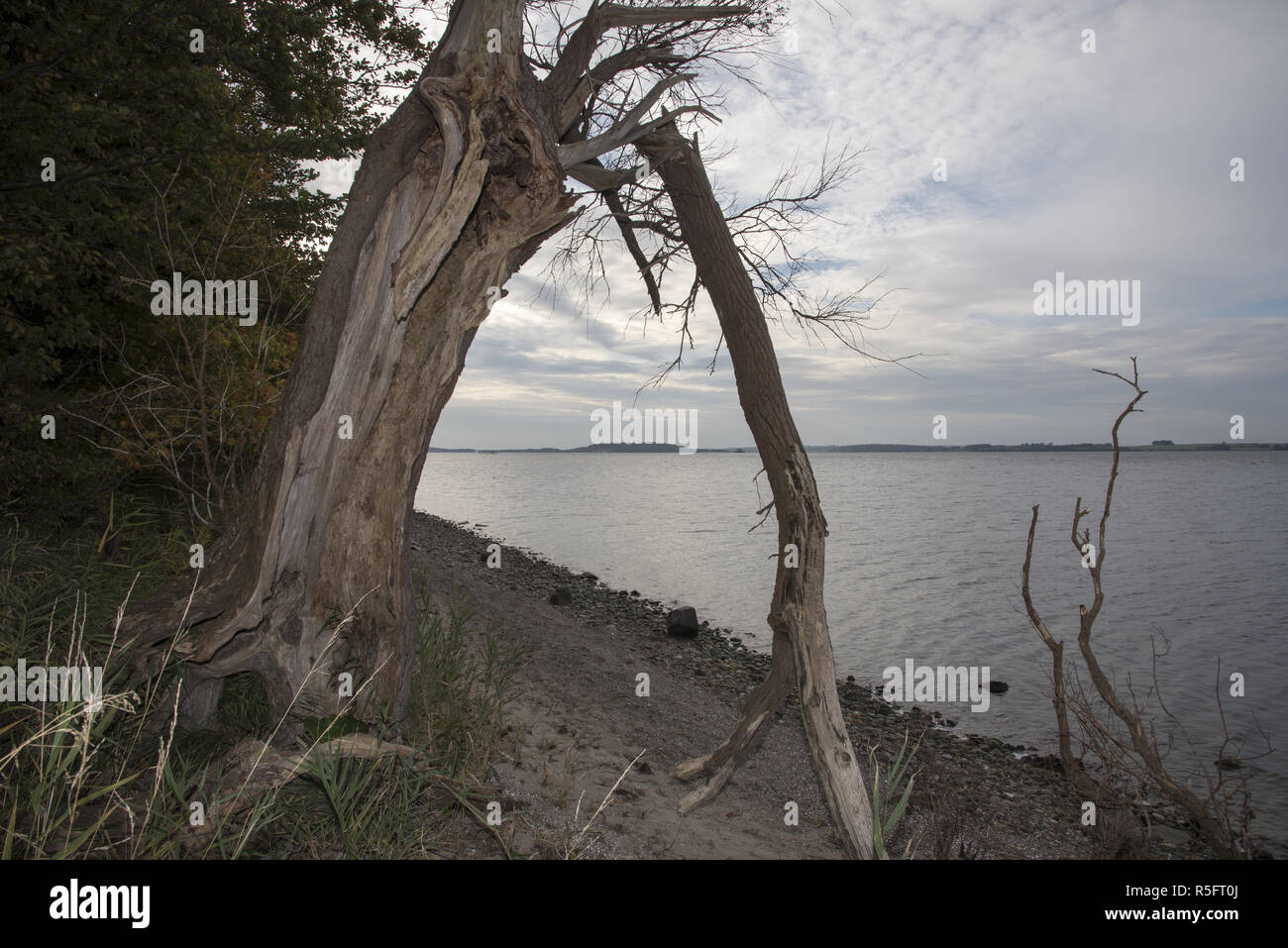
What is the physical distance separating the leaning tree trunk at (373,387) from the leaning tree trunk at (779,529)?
213 centimetres

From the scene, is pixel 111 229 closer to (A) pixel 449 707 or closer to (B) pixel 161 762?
(A) pixel 449 707

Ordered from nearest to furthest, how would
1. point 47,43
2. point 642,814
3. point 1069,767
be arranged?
1. point 642,814
2. point 47,43
3. point 1069,767

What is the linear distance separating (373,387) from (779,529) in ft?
10.2

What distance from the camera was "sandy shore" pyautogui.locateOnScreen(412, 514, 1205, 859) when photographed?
479 centimetres

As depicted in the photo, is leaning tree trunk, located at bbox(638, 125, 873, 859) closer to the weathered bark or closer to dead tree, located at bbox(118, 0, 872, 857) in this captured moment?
dead tree, located at bbox(118, 0, 872, 857)

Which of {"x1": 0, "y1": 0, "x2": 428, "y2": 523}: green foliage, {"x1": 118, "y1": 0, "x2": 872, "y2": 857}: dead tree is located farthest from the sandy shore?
{"x1": 0, "y1": 0, "x2": 428, "y2": 523}: green foliage

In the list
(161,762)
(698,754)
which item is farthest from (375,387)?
(698,754)

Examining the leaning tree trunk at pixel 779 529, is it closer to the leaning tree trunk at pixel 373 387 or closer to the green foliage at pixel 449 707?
the green foliage at pixel 449 707

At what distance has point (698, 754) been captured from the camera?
751cm

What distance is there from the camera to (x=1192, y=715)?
11.5 metres

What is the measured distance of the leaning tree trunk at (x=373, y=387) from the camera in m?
4.17

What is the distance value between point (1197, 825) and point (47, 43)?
1271 cm
